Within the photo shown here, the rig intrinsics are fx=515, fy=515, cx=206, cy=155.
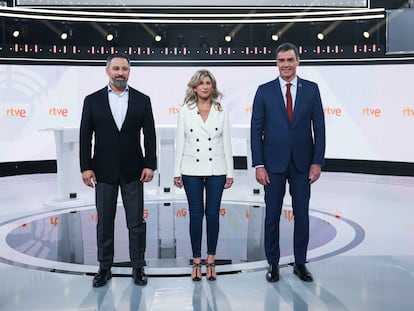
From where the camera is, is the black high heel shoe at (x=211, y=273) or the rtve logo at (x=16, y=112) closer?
the black high heel shoe at (x=211, y=273)

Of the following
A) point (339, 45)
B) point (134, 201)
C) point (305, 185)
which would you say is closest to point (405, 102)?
point (339, 45)

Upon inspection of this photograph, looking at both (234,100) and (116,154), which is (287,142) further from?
(234,100)

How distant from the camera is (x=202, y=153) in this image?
315 centimetres

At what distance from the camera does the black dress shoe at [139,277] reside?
3152 mm

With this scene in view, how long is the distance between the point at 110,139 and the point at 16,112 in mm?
6103

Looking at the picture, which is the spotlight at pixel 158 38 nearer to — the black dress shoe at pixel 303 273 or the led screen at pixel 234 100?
the led screen at pixel 234 100

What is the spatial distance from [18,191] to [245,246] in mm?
4194

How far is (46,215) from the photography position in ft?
17.9

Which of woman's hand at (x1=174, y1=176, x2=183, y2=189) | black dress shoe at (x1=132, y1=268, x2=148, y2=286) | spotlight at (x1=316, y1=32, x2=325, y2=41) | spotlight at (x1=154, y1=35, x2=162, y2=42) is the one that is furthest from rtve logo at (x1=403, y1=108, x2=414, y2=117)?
black dress shoe at (x1=132, y1=268, x2=148, y2=286)

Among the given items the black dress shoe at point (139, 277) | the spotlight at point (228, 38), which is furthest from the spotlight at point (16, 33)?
the black dress shoe at point (139, 277)

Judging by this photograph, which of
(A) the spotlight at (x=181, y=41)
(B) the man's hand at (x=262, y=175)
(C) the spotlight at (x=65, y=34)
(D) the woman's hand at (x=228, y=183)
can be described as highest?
(C) the spotlight at (x=65, y=34)

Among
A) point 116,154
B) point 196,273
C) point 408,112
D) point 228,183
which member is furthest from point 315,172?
point 408,112

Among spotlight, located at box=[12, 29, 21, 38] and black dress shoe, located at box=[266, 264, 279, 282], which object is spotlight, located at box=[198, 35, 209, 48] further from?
black dress shoe, located at box=[266, 264, 279, 282]

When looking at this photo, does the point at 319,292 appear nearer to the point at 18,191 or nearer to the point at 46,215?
the point at 46,215
